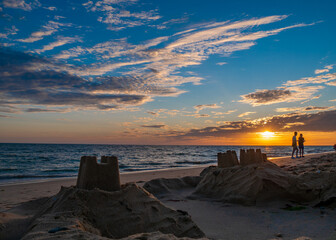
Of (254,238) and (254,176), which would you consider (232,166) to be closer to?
(254,176)

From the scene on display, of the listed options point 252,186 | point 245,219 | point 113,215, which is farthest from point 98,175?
point 252,186

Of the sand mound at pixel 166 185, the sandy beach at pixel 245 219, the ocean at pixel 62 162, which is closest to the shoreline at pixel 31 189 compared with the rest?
the sandy beach at pixel 245 219

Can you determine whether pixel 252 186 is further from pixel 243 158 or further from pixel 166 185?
pixel 166 185

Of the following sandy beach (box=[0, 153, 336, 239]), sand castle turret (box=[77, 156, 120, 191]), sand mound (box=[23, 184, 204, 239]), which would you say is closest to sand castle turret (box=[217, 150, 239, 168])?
sandy beach (box=[0, 153, 336, 239])

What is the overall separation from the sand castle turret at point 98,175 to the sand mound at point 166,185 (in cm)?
362

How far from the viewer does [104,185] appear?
3.73 m

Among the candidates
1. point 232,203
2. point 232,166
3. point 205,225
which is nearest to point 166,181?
point 232,166

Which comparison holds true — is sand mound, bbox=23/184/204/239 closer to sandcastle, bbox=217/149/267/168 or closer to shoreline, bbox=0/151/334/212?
shoreline, bbox=0/151/334/212

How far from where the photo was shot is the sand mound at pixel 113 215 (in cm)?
299

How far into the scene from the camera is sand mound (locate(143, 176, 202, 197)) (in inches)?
293

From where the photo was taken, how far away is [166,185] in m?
7.93

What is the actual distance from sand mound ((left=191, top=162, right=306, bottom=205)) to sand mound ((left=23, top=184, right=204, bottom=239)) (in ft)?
9.01

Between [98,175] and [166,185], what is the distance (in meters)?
4.52

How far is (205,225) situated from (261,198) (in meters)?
2.00
